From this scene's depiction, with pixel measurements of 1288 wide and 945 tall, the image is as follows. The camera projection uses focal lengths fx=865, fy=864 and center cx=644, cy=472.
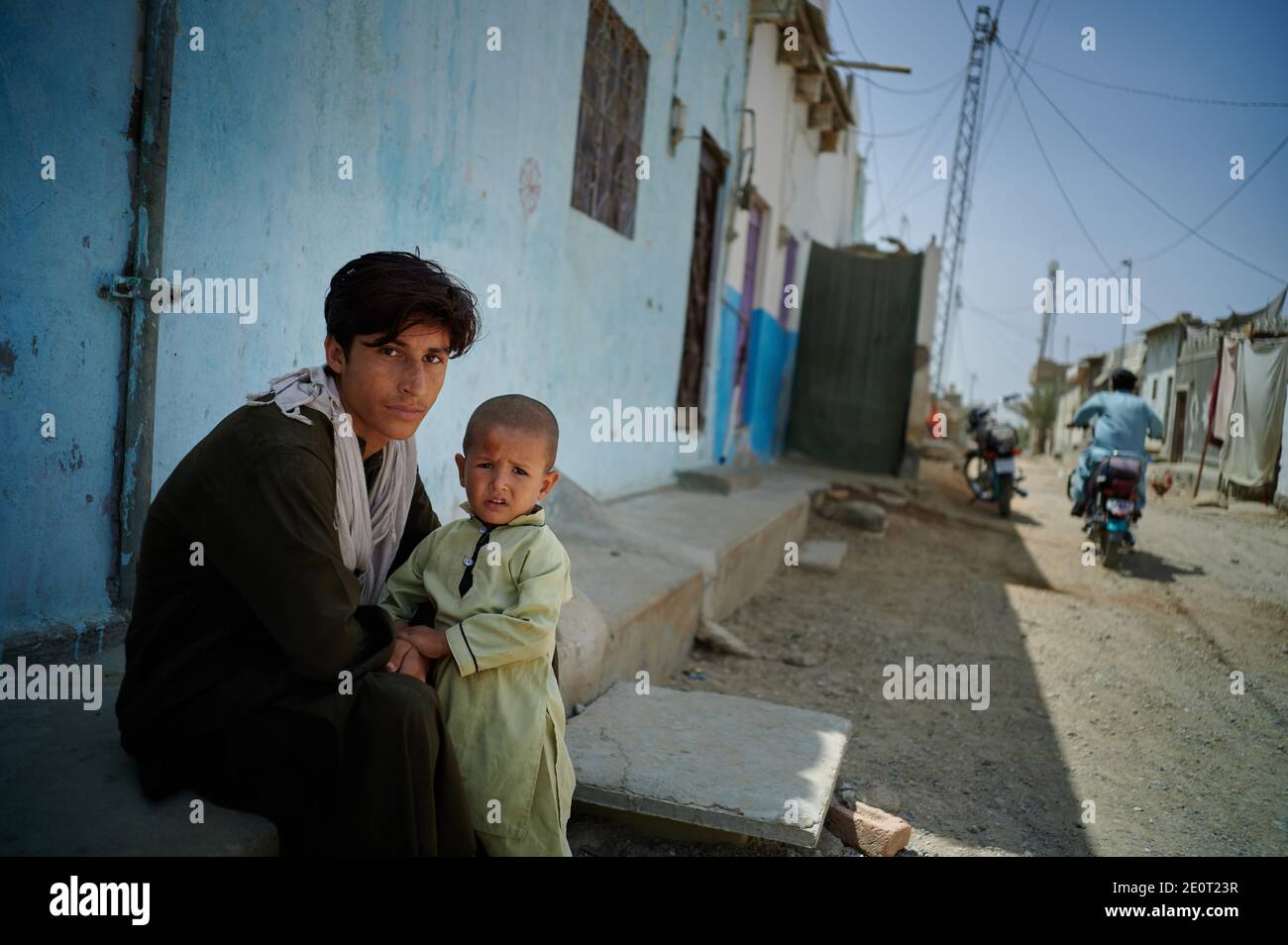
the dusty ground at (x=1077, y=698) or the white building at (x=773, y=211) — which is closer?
the dusty ground at (x=1077, y=698)

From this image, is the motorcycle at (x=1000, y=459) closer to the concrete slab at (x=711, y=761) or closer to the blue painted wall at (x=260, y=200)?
the blue painted wall at (x=260, y=200)

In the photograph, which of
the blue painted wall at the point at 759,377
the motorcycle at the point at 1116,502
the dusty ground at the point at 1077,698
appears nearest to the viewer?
the dusty ground at the point at 1077,698

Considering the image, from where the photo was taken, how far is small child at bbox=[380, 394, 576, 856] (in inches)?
71.8

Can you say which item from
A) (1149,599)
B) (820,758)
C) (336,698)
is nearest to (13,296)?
(336,698)

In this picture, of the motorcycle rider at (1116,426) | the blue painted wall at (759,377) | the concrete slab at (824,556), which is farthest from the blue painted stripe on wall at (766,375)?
the motorcycle rider at (1116,426)

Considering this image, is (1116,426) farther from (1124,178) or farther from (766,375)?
(766,375)

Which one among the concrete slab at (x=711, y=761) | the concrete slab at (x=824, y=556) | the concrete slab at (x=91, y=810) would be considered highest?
the concrete slab at (x=91, y=810)

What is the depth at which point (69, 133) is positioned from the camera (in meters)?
2.11

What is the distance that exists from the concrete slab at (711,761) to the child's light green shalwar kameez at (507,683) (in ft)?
1.37

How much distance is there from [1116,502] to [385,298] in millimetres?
5988

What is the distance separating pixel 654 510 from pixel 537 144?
8.91ft

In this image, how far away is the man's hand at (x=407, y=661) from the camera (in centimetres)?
175

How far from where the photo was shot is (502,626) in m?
1.80

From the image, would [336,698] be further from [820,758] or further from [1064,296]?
[1064,296]
